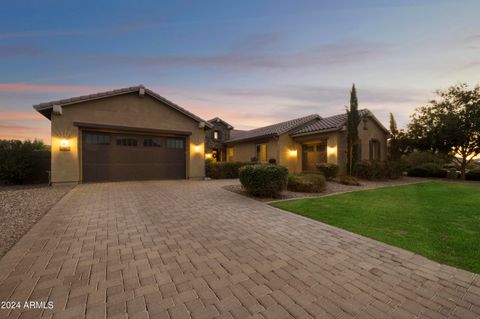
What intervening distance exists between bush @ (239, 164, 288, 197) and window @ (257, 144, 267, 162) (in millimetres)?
10982

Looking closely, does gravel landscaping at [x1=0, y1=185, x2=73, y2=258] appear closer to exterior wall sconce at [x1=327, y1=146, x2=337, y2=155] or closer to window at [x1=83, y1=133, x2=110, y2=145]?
window at [x1=83, y1=133, x2=110, y2=145]

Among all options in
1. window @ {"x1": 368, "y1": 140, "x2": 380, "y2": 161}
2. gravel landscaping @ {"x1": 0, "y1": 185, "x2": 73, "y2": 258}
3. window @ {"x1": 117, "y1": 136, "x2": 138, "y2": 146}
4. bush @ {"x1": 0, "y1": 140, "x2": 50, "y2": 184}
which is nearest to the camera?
gravel landscaping @ {"x1": 0, "y1": 185, "x2": 73, "y2": 258}

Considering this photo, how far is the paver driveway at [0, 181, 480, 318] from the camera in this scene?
210cm

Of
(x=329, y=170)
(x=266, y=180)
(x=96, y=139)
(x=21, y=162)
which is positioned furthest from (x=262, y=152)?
(x=21, y=162)

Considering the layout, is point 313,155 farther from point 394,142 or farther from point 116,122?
point 116,122

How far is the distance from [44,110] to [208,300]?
13337 millimetres

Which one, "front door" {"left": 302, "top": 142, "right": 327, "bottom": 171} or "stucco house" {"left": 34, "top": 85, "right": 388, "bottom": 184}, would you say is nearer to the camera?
"stucco house" {"left": 34, "top": 85, "right": 388, "bottom": 184}

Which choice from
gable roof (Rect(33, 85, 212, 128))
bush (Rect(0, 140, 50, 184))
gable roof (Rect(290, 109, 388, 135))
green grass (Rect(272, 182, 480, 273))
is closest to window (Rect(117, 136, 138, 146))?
gable roof (Rect(33, 85, 212, 128))

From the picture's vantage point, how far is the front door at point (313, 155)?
55.8 ft

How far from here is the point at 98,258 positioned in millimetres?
3166

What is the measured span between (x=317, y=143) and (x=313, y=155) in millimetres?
1084

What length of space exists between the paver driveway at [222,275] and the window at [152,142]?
354 inches

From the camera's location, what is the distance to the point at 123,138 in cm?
1268

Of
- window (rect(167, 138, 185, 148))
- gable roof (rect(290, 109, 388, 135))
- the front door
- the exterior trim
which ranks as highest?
gable roof (rect(290, 109, 388, 135))
